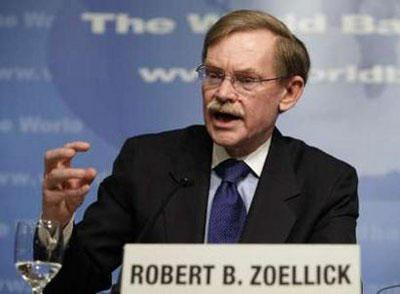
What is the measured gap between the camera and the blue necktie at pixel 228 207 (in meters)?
1.74

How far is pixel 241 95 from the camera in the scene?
180 centimetres

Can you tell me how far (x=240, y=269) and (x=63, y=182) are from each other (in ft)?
1.35

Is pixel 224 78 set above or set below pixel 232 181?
above

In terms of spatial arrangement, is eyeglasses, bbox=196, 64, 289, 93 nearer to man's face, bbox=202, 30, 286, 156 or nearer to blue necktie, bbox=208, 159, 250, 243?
man's face, bbox=202, 30, 286, 156

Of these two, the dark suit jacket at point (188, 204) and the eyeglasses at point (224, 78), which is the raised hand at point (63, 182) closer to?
the dark suit jacket at point (188, 204)

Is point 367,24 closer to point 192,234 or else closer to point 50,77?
point 50,77

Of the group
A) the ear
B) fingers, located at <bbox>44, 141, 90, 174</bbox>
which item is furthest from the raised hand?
the ear

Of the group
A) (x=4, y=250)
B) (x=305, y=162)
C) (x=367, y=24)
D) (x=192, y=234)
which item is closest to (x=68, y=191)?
(x=192, y=234)

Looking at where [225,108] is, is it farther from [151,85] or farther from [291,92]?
[151,85]

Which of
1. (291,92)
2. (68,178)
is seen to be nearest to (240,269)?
(68,178)

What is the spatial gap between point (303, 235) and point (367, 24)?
1.33 m

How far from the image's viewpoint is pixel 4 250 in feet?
9.46

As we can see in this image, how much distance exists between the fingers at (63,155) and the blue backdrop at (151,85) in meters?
1.42

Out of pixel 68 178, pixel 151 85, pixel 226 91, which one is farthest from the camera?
pixel 151 85
